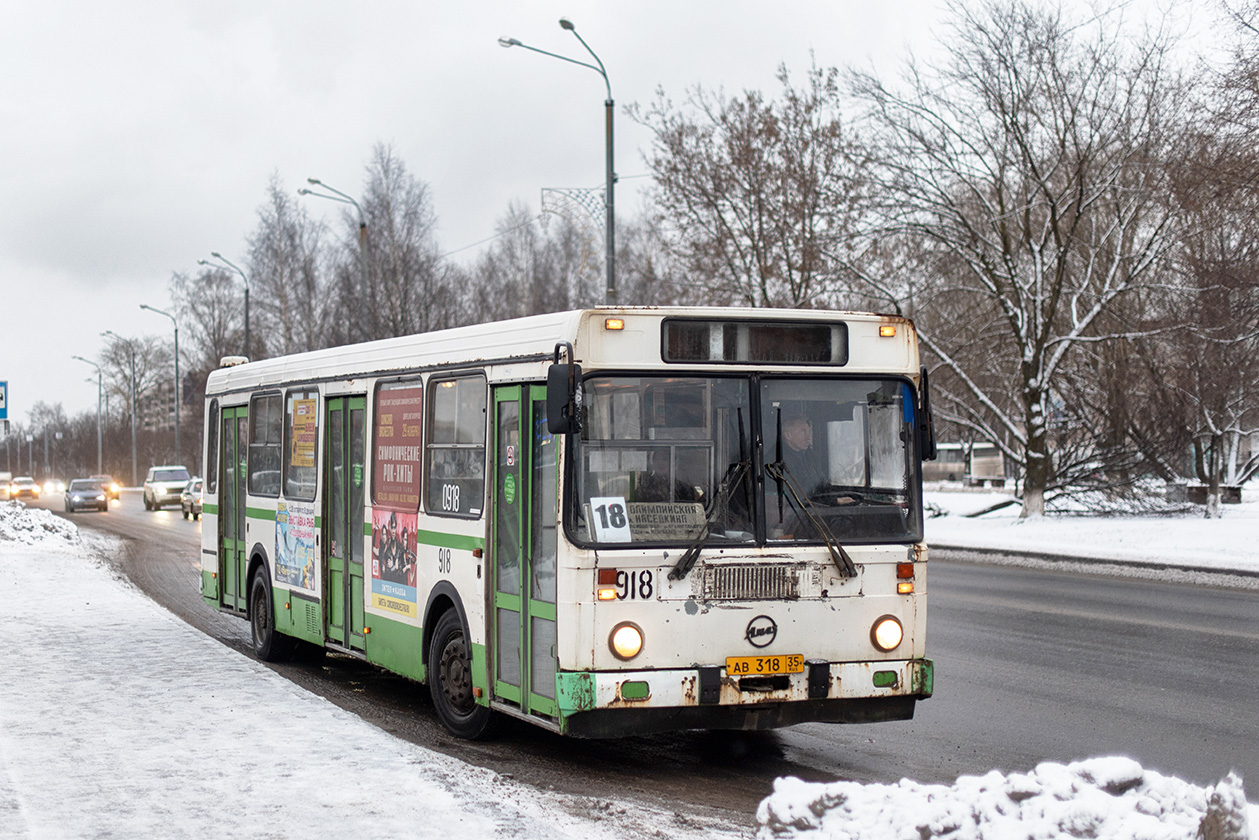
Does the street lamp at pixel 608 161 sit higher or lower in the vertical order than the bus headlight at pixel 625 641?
higher

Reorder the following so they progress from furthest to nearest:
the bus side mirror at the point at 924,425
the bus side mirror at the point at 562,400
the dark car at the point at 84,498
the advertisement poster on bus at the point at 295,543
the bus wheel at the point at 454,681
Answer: the dark car at the point at 84,498
the advertisement poster on bus at the point at 295,543
the bus wheel at the point at 454,681
the bus side mirror at the point at 924,425
the bus side mirror at the point at 562,400

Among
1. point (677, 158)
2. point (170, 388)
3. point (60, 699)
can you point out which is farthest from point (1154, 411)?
point (170, 388)

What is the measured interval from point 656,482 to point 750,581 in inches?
28.3

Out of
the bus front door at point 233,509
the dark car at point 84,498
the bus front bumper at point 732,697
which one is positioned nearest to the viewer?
the bus front bumper at point 732,697

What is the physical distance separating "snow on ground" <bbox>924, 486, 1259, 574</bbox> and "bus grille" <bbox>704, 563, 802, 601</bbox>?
1408cm

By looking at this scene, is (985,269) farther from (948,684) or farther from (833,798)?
(833,798)

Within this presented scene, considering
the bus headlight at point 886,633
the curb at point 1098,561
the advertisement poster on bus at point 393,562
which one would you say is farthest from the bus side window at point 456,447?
the curb at point 1098,561

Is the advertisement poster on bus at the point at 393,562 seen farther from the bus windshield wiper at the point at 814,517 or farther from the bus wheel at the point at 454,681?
the bus windshield wiper at the point at 814,517

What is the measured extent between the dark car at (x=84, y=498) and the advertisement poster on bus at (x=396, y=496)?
151 feet

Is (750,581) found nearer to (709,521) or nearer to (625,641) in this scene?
(709,521)

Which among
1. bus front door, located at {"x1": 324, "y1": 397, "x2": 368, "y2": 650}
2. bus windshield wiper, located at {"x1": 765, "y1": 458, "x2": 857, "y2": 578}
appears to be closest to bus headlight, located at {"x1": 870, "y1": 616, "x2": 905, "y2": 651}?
bus windshield wiper, located at {"x1": 765, "y1": 458, "x2": 857, "y2": 578}

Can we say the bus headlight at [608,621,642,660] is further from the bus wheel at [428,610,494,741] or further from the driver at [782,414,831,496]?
the bus wheel at [428,610,494,741]

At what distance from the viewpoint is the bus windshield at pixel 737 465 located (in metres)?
7.15

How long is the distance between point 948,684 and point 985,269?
20.5 m
